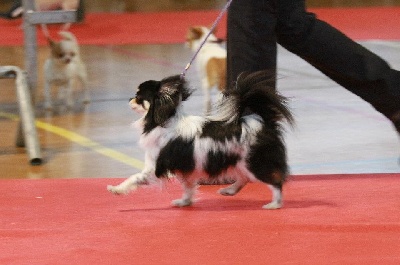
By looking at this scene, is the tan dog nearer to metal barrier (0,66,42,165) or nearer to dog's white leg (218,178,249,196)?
metal barrier (0,66,42,165)

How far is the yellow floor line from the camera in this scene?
4719 mm

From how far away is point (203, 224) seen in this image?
3.25 meters

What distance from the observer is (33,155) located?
471cm

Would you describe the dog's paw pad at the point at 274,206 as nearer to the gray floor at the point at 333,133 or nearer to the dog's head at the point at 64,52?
the gray floor at the point at 333,133

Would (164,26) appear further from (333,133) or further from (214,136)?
(214,136)

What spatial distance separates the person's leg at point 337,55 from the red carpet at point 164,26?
16.5 feet

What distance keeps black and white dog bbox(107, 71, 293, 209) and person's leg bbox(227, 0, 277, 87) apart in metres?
0.38

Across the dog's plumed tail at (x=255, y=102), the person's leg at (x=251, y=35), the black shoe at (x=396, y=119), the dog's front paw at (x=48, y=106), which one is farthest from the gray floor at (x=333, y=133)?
the dog's front paw at (x=48, y=106)

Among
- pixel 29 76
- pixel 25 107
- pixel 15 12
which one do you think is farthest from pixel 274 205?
pixel 15 12

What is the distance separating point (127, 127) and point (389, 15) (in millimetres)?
5920

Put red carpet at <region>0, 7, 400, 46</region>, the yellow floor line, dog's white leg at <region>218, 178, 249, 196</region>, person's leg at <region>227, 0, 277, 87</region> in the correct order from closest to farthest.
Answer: dog's white leg at <region>218, 178, 249, 196</region> → person's leg at <region>227, 0, 277, 87</region> → the yellow floor line → red carpet at <region>0, 7, 400, 46</region>

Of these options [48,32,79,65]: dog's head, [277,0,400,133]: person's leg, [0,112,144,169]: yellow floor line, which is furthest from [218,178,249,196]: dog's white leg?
[48,32,79,65]: dog's head

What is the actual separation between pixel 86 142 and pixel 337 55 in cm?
188

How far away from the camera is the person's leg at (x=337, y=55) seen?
3811 millimetres
